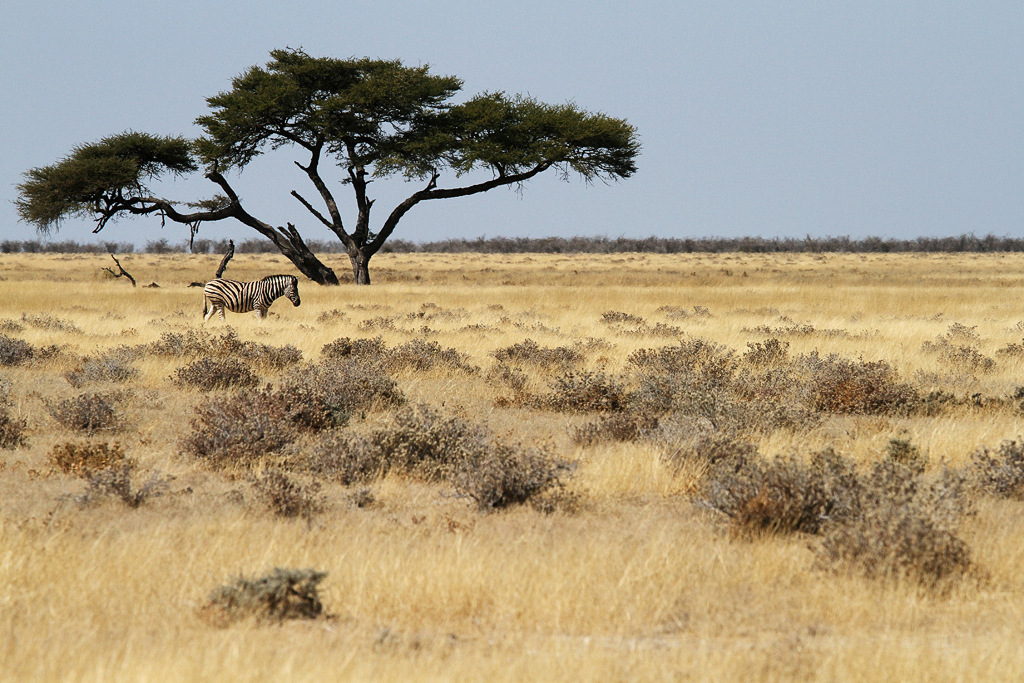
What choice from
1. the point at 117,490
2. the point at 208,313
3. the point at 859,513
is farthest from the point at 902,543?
the point at 208,313

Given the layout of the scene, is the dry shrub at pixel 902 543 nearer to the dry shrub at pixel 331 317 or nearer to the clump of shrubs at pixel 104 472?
the clump of shrubs at pixel 104 472

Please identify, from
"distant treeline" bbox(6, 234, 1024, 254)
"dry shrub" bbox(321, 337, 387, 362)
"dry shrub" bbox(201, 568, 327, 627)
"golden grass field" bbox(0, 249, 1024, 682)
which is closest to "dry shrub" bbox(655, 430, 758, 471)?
Result: "golden grass field" bbox(0, 249, 1024, 682)

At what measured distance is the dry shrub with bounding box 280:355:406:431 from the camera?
8.27 meters

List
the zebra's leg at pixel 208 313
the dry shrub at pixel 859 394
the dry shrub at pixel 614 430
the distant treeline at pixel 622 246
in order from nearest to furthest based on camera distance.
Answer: the dry shrub at pixel 614 430
the dry shrub at pixel 859 394
the zebra's leg at pixel 208 313
the distant treeline at pixel 622 246

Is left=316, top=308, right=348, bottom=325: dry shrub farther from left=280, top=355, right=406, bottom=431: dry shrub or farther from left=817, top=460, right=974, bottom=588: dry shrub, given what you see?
left=817, top=460, right=974, bottom=588: dry shrub

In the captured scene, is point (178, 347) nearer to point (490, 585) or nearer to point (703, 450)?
point (703, 450)

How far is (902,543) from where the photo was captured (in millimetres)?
4453

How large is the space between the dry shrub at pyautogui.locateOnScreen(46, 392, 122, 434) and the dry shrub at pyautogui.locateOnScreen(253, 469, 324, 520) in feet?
10.4

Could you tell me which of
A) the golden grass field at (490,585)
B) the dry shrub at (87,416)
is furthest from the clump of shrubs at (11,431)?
the dry shrub at (87,416)

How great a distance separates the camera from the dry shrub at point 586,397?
9656 millimetres

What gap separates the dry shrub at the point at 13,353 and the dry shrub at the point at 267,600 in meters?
10.3

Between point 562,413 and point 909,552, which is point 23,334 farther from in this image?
point 909,552

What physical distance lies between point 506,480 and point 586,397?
3.93 m

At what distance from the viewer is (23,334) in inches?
648
